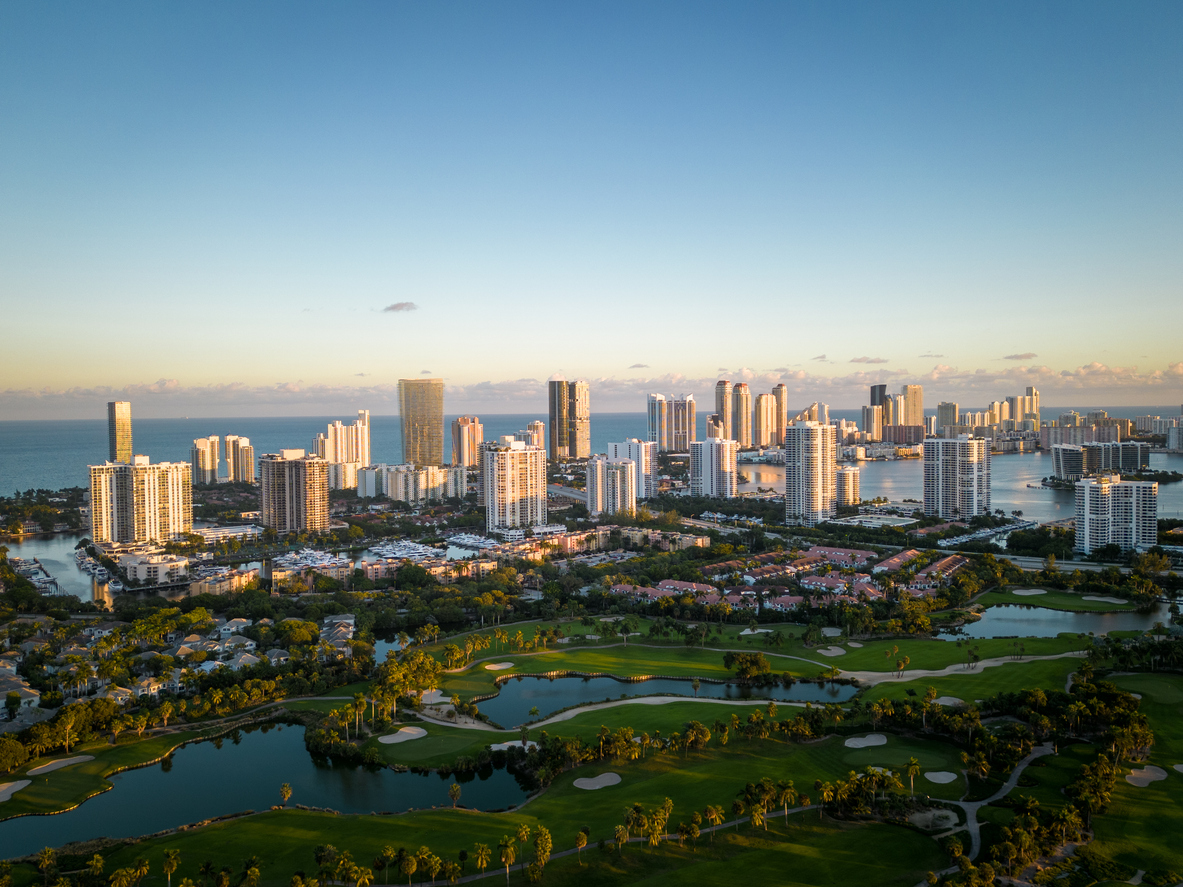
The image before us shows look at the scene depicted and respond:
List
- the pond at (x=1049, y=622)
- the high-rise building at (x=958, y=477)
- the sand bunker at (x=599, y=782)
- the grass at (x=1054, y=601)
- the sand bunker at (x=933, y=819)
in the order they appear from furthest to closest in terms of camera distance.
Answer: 1. the high-rise building at (x=958, y=477)
2. the grass at (x=1054, y=601)
3. the pond at (x=1049, y=622)
4. the sand bunker at (x=599, y=782)
5. the sand bunker at (x=933, y=819)

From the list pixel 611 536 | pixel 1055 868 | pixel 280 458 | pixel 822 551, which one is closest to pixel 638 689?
pixel 1055 868

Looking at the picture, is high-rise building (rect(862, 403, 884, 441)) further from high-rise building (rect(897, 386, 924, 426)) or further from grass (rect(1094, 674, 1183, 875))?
grass (rect(1094, 674, 1183, 875))

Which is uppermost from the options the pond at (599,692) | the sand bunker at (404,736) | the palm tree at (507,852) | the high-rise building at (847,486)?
the high-rise building at (847,486)

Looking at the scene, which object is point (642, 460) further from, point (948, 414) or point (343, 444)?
point (948, 414)

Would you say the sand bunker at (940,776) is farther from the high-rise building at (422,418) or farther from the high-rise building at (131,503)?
the high-rise building at (422,418)

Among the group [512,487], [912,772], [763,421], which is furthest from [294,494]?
[763,421]

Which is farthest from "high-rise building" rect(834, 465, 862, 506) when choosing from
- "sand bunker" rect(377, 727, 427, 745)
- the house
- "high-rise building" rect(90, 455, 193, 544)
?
"high-rise building" rect(90, 455, 193, 544)

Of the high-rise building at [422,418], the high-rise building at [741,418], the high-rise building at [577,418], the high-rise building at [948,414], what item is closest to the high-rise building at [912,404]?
the high-rise building at [948,414]
